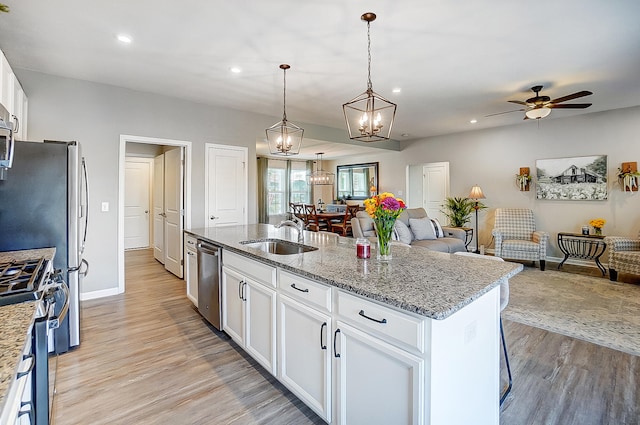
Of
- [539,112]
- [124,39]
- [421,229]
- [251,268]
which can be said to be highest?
Result: [124,39]

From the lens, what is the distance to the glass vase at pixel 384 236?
198 centimetres

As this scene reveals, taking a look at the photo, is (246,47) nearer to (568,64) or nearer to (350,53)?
(350,53)

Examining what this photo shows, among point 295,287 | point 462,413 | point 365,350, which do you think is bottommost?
point 462,413

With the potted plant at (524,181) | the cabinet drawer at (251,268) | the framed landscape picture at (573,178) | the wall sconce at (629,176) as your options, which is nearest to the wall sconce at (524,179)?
the potted plant at (524,181)

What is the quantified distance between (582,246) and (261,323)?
5.89 m

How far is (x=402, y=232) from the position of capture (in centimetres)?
484

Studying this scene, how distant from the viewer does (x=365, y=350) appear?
142 centimetres

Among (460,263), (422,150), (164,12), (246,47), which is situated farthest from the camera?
(422,150)

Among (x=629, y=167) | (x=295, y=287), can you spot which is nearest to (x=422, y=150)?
(x=629, y=167)

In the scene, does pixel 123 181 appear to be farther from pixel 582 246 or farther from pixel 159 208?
pixel 582 246

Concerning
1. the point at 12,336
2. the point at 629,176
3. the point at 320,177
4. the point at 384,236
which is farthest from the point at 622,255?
the point at 320,177

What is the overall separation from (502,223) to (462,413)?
18.4 ft

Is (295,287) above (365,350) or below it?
above

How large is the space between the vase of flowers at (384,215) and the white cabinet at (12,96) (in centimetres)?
Result: 263
